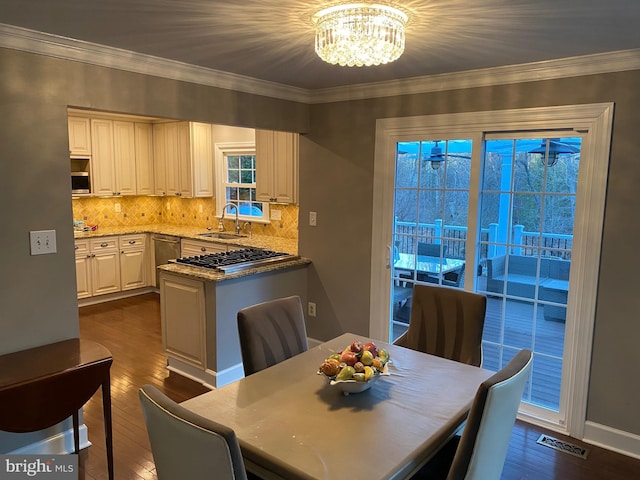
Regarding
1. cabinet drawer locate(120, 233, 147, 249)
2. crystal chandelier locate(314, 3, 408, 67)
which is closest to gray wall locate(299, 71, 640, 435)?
crystal chandelier locate(314, 3, 408, 67)

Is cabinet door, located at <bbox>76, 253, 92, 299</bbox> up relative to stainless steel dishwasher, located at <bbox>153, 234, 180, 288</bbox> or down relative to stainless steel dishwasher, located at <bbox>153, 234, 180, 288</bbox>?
down

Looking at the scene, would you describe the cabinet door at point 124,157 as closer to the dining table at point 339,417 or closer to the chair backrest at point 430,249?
the chair backrest at point 430,249

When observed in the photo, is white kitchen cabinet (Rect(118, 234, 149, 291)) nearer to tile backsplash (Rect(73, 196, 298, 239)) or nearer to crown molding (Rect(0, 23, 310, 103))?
tile backsplash (Rect(73, 196, 298, 239))

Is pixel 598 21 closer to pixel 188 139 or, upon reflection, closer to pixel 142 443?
pixel 142 443

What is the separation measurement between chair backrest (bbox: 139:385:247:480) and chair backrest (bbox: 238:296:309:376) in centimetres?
95

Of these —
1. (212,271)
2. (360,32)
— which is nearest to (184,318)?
(212,271)

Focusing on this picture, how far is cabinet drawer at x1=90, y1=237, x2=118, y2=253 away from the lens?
6.00m

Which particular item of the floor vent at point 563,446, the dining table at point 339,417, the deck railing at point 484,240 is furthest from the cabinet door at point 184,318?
the floor vent at point 563,446

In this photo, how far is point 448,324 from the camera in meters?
2.98

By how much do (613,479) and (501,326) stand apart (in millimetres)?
1124

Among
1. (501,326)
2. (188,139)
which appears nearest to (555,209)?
(501,326)

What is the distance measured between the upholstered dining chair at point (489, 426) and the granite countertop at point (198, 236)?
10.2 ft

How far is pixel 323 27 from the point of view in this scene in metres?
2.14

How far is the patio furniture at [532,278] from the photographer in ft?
10.7
